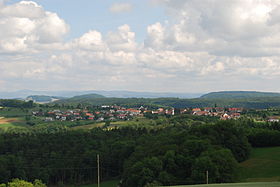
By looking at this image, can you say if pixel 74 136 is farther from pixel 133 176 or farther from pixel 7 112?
pixel 7 112

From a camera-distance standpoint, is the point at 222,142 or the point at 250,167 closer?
the point at 250,167

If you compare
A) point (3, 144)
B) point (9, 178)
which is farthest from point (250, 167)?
point (3, 144)

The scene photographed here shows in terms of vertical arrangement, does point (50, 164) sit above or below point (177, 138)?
below

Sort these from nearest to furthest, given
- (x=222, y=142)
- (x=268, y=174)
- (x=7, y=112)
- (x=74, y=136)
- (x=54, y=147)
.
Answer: (x=268, y=174)
(x=222, y=142)
(x=54, y=147)
(x=74, y=136)
(x=7, y=112)

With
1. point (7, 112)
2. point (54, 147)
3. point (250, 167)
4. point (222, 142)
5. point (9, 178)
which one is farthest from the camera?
point (7, 112)

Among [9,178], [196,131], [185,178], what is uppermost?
[196,131]

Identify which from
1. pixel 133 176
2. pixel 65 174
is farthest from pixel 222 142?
pixel 65 174

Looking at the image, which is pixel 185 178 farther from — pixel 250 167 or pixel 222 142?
pixel 222 142
